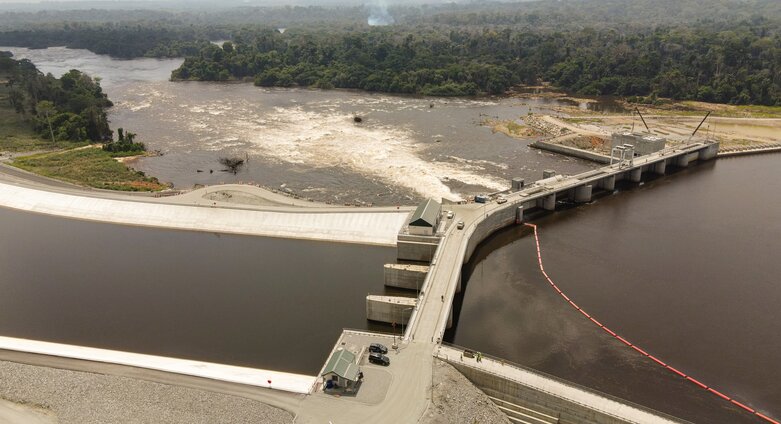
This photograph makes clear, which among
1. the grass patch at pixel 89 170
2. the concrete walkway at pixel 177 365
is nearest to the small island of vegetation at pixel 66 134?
the grass patch at pixel 89 170

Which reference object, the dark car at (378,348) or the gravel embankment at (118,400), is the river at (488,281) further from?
the gravel embankment at (118,400)

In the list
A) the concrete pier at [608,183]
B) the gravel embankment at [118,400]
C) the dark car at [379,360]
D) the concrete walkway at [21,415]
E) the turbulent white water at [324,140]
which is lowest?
the concrete walkway at [21,415]

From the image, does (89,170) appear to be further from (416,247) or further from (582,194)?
Result: (582,194)

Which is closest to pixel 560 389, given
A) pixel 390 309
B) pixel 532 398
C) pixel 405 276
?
pixel 532 398

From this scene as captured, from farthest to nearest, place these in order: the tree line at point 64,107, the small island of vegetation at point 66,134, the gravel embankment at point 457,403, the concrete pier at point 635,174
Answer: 1. the tree line at point 64,107
2. the concrete pier at point 635,174
3. the small island of vegetation at point 66,134
4. the gravel embankment at point 457,403

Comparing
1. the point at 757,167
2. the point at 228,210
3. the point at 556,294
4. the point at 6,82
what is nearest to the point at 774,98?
the point at 757,167

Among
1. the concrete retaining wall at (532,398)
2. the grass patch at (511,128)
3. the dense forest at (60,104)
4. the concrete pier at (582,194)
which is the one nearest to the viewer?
the concrete retaining wall at (532,398)
